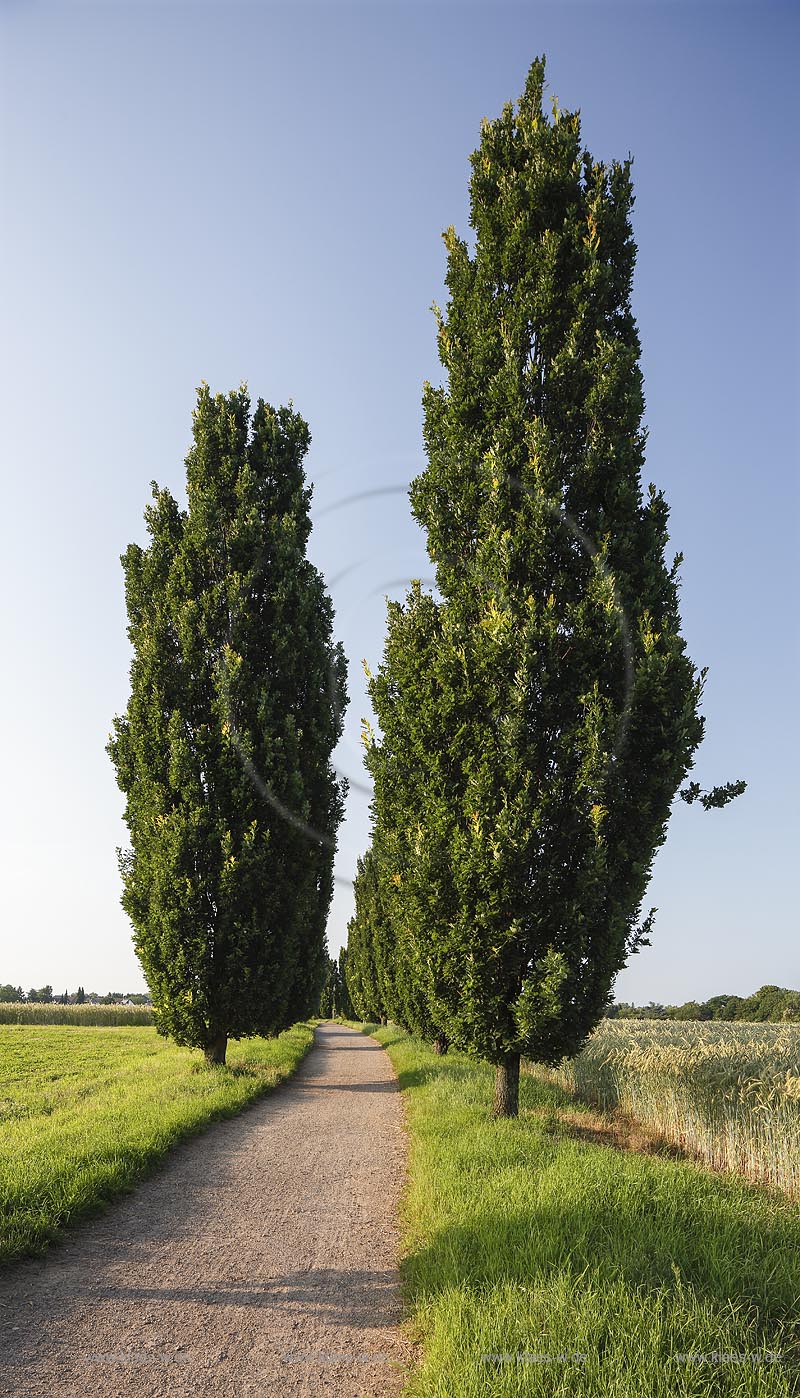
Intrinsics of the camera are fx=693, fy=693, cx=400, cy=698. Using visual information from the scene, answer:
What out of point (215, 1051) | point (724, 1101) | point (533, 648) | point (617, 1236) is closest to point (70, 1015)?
point (215, 1051)

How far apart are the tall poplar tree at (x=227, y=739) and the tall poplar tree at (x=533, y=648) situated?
494 cm

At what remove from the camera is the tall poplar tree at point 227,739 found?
15227mm

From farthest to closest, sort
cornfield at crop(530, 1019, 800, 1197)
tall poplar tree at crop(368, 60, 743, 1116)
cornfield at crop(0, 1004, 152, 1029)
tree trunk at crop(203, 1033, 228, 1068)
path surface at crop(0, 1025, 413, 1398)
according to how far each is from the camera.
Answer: cornfield at crop(0, 1004, 152, 1029)
tree trunk at crop(203, 1033, 228, 1068)
tall poplar tree at crop(368, 60, 743, 1116)
cornfield at crop(530, 1019, 800, 1197)
path surface at crop(0, 1025, 413, 1398)

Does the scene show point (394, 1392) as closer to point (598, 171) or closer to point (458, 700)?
point (458, 700)

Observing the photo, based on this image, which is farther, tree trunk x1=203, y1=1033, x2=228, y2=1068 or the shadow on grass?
tree trunk x1=203, y1=1033, x2=228, y2=1068

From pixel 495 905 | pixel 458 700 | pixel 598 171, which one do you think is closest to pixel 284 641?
pixel 458 700

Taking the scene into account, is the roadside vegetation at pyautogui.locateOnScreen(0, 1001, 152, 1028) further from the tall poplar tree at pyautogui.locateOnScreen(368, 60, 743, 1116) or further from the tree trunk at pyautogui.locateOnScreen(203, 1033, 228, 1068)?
the tall poplar tree at pyautogui.locateOnScreen(368, 60, 743, 1116)

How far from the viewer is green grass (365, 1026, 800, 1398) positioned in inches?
145

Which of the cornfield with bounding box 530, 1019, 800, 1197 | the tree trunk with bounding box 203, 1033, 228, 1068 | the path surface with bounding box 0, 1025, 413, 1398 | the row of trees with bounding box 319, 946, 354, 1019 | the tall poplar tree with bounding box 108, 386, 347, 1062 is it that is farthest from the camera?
the row of trees with bounding box 319, 946, 354, 1019

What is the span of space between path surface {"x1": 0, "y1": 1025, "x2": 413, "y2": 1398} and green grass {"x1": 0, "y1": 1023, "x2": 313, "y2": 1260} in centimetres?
26

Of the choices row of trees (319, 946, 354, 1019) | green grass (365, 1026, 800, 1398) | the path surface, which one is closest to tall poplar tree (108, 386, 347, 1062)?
the path surface

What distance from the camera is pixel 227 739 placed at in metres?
15.9

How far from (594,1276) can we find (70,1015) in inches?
2927

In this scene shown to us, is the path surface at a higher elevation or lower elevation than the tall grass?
higher
